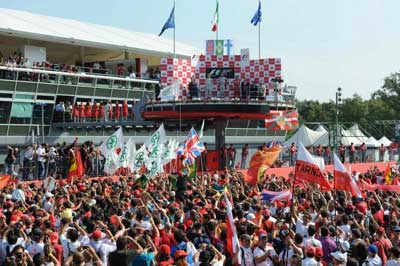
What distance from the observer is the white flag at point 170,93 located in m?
31.6

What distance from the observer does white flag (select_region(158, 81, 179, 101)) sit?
31.6 metres

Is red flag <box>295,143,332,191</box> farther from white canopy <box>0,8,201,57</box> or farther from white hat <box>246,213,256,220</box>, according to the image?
white canopy <box>0,8,201,57</box>

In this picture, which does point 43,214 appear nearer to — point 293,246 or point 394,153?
point 293,246

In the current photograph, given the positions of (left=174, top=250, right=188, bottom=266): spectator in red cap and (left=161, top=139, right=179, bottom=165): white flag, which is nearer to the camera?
(left=174, top=250, right=188, bottom=266): spectator in red cap

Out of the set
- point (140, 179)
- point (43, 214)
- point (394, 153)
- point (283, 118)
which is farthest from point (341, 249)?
point (394, 153)

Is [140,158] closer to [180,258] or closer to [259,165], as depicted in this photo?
[259,165]

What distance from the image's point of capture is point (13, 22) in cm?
4244

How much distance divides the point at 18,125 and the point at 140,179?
20.5 metres

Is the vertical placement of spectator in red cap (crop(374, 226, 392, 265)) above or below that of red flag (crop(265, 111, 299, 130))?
below

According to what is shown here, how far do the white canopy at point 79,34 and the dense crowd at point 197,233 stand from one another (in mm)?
28238

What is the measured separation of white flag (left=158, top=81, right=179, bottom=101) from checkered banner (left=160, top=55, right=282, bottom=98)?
166 centimetres

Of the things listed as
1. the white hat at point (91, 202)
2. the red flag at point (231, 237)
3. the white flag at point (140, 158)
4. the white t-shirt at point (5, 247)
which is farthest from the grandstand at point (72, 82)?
the red flag at point (231, 237)

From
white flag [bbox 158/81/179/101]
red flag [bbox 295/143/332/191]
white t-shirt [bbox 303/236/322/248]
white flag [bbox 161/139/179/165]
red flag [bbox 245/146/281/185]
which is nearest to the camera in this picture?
white t-shirt [bbox 303/236/322/248]

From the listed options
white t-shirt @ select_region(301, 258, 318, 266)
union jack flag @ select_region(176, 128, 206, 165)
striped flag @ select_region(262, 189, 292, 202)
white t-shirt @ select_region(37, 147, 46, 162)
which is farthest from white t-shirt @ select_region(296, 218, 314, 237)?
white t-shirt @ select_region(37, 147, 46, 162)
